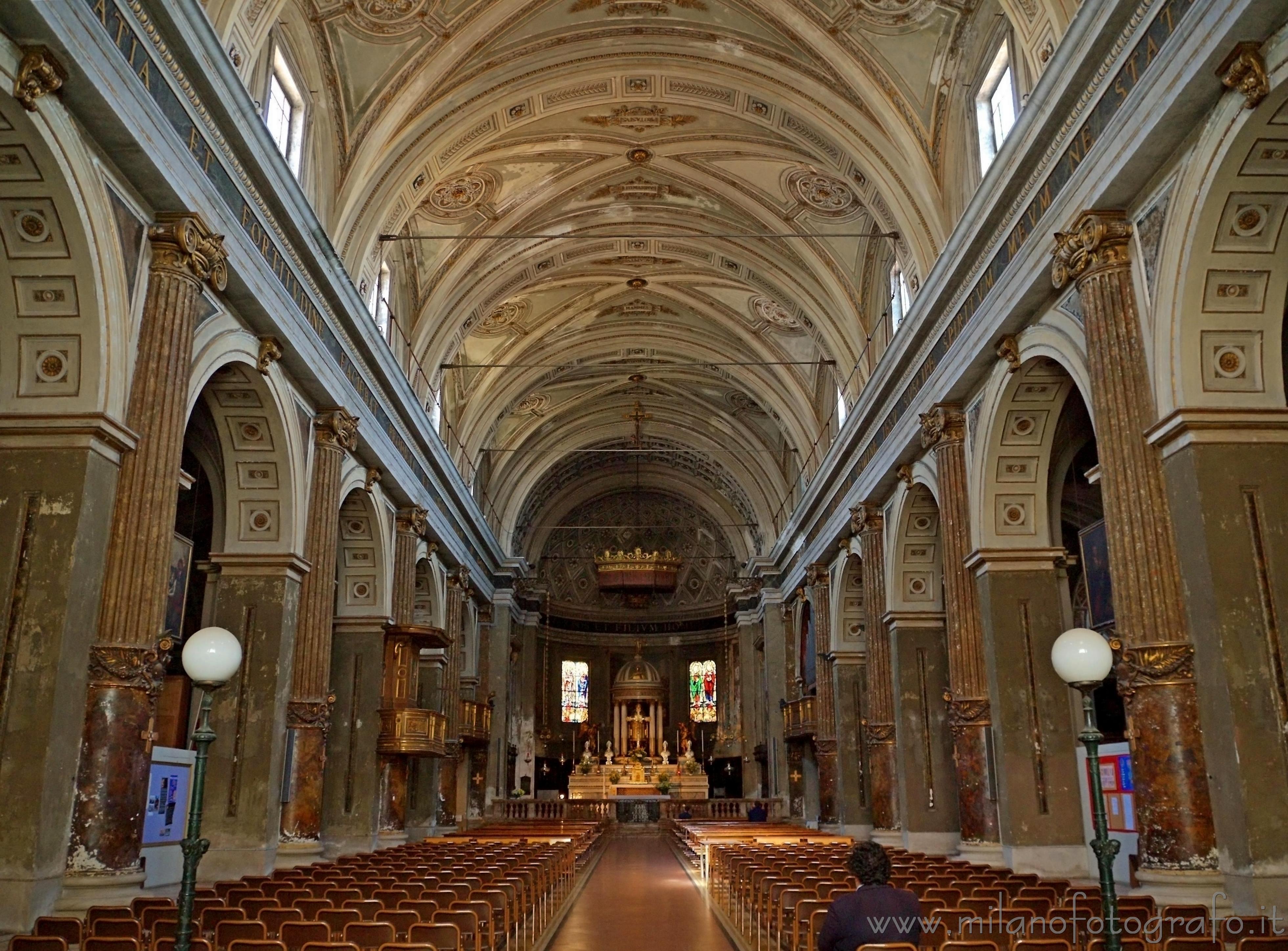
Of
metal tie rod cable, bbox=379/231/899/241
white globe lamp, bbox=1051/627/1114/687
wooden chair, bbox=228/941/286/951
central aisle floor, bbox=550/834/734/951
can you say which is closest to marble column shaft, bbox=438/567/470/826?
central aisle floor, bbox=550/834/734/951

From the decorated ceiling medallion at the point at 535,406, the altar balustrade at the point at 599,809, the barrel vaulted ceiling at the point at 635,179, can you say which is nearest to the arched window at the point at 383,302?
the barrel vaulted ceiling at the point at 635,179

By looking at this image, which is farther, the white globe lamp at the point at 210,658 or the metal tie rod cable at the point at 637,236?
the metal tie rod cable at the point at 637,236

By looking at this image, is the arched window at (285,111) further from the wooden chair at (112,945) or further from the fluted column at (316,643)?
the wooden chair at (112,945)

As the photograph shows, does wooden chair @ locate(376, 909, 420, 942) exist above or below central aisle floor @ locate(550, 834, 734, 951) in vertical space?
above

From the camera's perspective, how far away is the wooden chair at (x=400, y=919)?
7.23m

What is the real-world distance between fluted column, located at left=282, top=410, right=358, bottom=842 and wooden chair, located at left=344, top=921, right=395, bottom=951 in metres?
8.81

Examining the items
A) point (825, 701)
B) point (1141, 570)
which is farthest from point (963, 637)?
point (825, 701)

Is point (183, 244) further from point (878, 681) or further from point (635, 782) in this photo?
point (635, 782)

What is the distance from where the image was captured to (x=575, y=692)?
139ft

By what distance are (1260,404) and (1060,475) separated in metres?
6.64

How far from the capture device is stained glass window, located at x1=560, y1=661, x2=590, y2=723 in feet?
138

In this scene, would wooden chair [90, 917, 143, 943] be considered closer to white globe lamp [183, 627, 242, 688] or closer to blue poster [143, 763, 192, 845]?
white globe lamp [183, 627, 242, 688]

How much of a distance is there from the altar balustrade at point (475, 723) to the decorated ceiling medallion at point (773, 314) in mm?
12114

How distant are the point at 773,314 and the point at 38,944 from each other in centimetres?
2234
